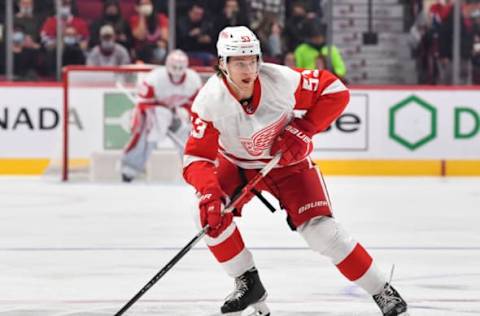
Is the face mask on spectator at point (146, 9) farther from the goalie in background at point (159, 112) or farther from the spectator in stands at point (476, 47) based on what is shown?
the spectator in stands at point (476, 47)

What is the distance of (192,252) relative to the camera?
20.6 ft

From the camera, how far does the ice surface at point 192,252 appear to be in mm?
4809

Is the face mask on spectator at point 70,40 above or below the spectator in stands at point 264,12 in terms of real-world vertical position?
below

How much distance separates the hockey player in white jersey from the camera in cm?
418

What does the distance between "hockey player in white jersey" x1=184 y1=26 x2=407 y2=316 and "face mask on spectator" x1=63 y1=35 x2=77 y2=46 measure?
21.9 ft

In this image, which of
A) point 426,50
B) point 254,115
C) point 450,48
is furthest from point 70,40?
point 254,115

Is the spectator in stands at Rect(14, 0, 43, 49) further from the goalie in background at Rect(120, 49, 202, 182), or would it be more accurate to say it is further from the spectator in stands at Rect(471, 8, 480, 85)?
the spectator in stands at Rect(471, 8, 480, 85)

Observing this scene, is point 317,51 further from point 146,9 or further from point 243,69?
point 243,69

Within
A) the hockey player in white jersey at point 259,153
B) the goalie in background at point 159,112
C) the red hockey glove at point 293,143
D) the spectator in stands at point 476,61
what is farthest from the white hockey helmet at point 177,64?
the red hockey glove at point 293,143

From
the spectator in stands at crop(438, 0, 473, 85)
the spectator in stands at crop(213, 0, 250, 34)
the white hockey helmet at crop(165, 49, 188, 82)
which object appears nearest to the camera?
the white hockey helmet at crop(165, 49, 188, 82)

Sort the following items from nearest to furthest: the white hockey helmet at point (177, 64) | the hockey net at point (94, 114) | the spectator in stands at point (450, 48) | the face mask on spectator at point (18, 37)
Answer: the white hockey helmet at point (177, 64)
the hockey net at point (94, 114)
the face mask on spectator at point (18, 37)
the spectator in stands at point (450, 48)

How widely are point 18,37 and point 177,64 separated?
4.53 ft

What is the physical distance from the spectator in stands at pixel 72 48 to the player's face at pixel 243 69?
6.90 meters

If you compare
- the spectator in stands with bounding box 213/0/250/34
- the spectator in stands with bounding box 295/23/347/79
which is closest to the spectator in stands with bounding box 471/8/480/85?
the spectator in stands with bounding box 295/23/347/79
